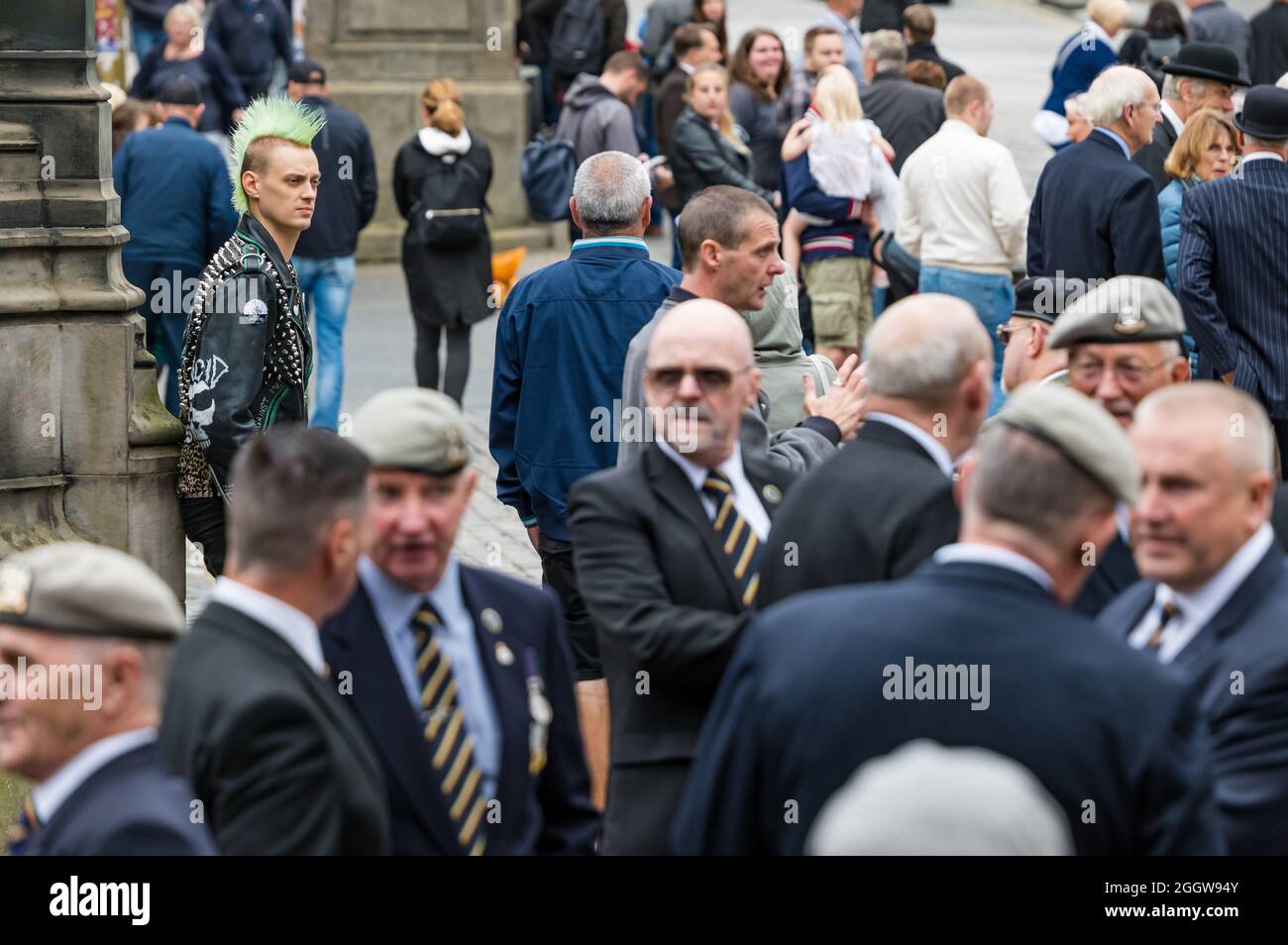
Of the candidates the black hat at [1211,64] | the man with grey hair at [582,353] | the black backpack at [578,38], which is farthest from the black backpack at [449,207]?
the black backpack at [578,38]

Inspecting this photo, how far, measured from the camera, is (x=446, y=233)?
12.3 meters

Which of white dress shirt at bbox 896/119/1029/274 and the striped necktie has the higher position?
white dress shirt at bbox 896/119/1029/274

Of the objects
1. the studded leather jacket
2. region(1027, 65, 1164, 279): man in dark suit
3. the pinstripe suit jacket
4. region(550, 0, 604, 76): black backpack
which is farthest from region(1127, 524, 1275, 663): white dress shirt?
region(550, 0, 604, 76): black backpack

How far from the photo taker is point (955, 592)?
3.45 m

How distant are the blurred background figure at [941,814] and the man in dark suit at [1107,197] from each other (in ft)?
23.8

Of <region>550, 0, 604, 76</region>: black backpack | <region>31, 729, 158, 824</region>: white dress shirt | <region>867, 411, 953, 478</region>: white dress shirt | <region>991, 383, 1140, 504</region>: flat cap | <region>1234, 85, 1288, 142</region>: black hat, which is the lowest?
<region>31, 729, 158, 824</region>: white dress shirt

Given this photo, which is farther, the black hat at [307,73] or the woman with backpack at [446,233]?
the black hat at [307,73]

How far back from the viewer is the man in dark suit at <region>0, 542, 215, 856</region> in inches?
129

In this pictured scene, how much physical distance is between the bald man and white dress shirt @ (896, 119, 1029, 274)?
6.48 m

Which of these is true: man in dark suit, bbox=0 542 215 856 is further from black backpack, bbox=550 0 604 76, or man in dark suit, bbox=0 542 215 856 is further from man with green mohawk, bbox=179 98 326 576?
black backpack, bbox=550 0 604 76

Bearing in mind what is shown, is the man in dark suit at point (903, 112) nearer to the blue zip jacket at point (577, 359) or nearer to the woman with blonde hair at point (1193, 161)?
the woman with blonde hair at point (1193, 161)

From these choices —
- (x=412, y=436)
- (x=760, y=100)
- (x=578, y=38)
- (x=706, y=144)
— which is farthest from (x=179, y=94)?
(x=412, y=436)

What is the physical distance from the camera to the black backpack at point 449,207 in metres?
12.3
